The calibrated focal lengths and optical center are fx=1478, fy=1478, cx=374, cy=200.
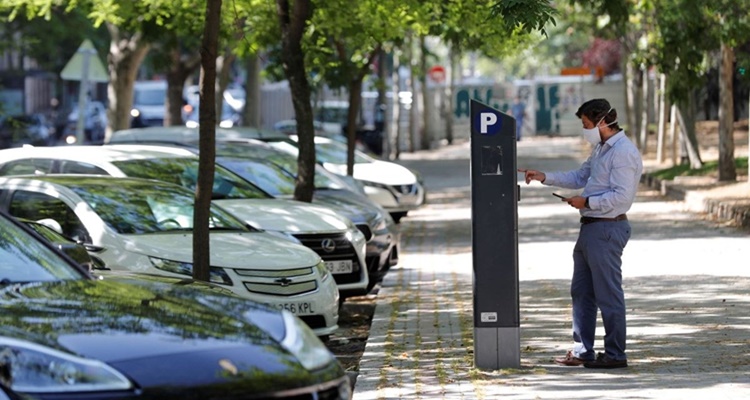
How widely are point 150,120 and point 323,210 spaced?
46.5m

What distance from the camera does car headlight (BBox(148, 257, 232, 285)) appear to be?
11.1 metres

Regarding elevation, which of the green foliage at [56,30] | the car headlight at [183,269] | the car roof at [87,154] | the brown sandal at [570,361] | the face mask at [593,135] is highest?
the green foliage at [56,30]

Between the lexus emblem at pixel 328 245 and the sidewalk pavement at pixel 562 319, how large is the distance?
0.71m

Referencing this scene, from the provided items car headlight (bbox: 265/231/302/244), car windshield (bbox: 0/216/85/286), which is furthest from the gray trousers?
car headlight (bbox: 265/231/302/244)

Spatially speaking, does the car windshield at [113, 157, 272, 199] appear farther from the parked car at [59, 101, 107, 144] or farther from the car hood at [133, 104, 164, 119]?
the car hood at [133, 104, 164, 119]

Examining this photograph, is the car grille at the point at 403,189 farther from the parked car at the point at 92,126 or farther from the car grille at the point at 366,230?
the parked car at the point at 92,126

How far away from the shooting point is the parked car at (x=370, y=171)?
2184 cm

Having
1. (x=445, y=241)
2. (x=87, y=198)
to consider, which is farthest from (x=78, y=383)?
(x=445, y=241)

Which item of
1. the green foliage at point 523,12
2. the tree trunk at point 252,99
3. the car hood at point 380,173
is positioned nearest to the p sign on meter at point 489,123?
the green foliage at point 523,12

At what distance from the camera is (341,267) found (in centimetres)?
1374

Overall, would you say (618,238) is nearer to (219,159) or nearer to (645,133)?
(219,159)

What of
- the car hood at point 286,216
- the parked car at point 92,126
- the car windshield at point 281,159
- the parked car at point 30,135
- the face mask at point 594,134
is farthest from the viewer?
the parked car at point 92,126

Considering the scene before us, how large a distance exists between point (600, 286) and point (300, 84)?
8584 millimetres

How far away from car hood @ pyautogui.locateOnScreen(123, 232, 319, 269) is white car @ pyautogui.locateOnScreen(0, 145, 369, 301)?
1369mm
